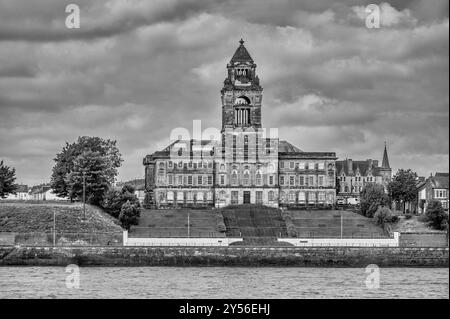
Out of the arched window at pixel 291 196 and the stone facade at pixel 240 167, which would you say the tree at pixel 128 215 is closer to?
the stone facade at pixel 240 167

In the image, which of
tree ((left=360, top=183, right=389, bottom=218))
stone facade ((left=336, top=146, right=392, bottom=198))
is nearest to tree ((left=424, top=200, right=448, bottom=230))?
tree ((left=360, top=183, right=389, bottom=218))

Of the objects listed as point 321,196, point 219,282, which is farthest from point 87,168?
point 219,282

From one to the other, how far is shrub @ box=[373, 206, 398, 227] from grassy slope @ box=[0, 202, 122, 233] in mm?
24804

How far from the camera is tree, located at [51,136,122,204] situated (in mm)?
104312

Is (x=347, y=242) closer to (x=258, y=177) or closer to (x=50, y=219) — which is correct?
(x=50, y=219)

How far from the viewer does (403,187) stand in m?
122

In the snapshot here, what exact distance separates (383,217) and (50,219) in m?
31.3

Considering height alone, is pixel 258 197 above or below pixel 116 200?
above

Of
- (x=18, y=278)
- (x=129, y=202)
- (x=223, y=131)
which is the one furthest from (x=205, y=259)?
(x=223, y=131)

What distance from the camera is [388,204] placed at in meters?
114

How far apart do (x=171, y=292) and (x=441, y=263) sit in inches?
1176
